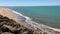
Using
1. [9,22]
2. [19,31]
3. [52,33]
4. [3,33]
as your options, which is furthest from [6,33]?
[52,33]

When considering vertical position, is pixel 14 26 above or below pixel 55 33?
above

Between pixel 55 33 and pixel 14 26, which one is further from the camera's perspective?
pixel 55 33

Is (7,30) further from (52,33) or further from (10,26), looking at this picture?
(52,33)

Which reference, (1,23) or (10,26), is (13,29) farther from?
(1,23)

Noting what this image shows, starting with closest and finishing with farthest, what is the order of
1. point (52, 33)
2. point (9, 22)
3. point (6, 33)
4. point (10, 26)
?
point (6, 33)
point (10, 26)
point (9, 22)
point (52, 33)

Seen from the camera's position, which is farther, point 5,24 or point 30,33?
point 5,24

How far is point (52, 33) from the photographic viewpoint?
16.8m

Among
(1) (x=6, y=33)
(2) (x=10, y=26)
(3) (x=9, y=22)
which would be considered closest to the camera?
(1) (x=6, y=33)

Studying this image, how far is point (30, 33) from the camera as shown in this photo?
11242 mm

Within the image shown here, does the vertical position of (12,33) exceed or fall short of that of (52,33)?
it exceeds it

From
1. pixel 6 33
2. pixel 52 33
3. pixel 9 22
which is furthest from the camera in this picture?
pixel 52 33

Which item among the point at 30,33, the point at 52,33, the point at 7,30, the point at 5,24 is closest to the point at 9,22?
the point at 5,24

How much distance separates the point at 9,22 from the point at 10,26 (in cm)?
85

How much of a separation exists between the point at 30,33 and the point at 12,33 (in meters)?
1.20
